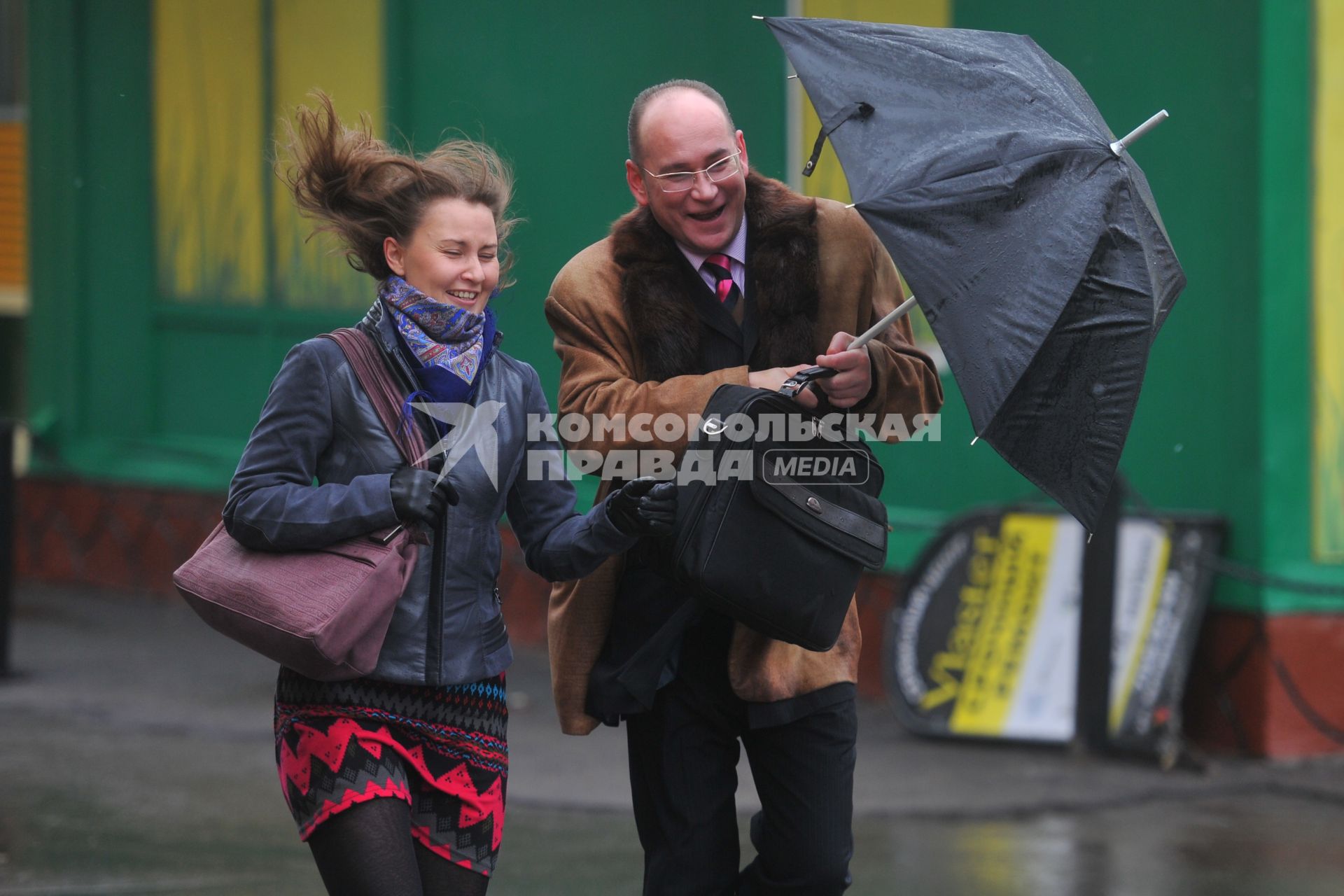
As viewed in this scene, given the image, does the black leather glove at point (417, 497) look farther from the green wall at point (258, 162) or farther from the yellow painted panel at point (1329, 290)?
the green wall at point (258, 162)

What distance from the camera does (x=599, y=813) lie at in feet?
21.0

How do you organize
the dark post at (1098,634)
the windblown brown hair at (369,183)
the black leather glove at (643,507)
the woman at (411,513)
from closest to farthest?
the woman at (411,513) < the black leather glove at (643,507) < the windblown brown hair at (369,183) < the dark post at (1098,634)

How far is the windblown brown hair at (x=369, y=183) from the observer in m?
3.55

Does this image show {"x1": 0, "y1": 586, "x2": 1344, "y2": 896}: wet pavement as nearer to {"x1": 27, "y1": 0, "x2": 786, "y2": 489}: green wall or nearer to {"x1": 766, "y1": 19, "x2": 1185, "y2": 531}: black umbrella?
{"x1": 766, "y1": 19, "x2": 1185, "y2": 531}: black umbrella

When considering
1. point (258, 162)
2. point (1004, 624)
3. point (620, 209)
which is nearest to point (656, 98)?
point (1004, 624)

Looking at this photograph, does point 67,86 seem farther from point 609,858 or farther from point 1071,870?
point 1071,870

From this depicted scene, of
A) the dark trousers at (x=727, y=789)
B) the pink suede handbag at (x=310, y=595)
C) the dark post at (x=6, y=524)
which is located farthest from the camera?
the dark post at (x=6, y=524)

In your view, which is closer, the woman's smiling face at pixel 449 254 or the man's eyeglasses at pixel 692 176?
the woman's smiling face at pixel 449 254

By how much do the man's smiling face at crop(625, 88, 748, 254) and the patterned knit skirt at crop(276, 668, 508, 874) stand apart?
3.26 feet

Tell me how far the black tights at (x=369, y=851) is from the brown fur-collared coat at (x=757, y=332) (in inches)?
24.9

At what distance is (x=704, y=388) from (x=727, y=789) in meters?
0.91

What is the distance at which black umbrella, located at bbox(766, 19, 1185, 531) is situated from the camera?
10.8 ft

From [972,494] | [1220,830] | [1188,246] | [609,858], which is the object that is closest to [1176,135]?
[1188,246]

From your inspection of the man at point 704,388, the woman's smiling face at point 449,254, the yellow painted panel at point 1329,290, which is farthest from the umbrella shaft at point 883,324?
the yellow painted panel at point 1329,290
